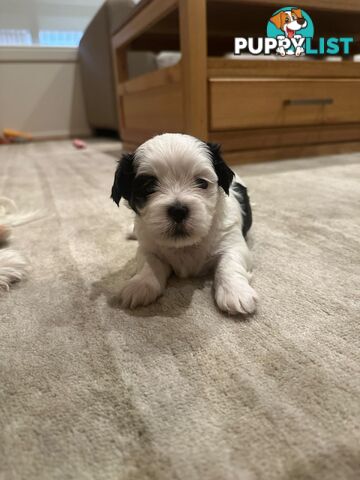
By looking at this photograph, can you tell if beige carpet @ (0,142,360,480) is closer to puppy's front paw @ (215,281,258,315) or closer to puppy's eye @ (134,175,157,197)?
puppy's front paw @ (215,281,258,315)

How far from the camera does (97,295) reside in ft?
2.97

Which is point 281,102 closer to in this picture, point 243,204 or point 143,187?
point 243,204

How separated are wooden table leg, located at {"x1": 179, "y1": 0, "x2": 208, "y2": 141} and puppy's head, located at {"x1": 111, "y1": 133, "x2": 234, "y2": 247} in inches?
49.1

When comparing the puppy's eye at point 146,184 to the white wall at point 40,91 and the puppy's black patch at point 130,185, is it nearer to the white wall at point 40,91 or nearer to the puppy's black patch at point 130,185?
the puppy's black patch at point 130,185

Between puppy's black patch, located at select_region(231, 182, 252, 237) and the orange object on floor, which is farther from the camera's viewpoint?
the orange object on floor

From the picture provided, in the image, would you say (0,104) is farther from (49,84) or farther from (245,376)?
(245,376)

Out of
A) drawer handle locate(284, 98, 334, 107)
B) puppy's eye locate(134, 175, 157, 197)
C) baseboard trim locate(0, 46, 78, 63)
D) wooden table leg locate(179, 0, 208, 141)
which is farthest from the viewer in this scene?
baseboard trim locate(0, 46, 78, 63)

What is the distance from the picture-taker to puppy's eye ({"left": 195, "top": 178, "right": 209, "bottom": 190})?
0.92 metres

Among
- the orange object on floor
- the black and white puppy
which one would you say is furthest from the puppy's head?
the orange object on floor

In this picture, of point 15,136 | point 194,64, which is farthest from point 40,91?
point 194,64

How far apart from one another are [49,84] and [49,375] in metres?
5.63

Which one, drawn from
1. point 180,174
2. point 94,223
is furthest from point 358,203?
point 94,223

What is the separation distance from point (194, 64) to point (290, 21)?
875 mm

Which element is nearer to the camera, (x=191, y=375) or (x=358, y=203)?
(x=191, y=375)
